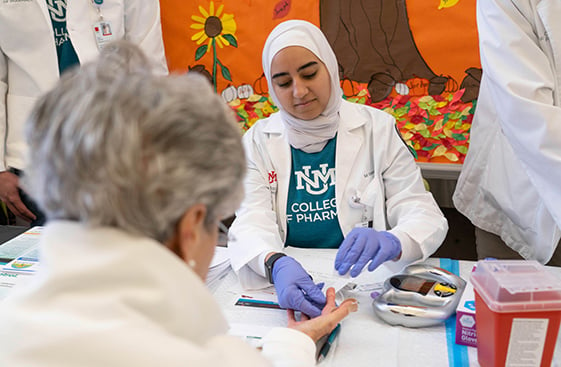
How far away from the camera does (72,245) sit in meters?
0.60

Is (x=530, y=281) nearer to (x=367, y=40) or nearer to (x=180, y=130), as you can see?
(x=180, y=130)

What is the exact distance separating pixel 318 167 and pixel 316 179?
42 mm

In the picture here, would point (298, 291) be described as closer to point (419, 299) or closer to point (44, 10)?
point (419, 299)

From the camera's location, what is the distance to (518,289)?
2.86 feet

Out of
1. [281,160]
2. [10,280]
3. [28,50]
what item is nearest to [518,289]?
[281,160]

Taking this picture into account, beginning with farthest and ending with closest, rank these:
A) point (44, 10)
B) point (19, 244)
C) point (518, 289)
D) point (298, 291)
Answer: point (44, 10) → point (19, 244) → point (298, 291) → point (518, 289)

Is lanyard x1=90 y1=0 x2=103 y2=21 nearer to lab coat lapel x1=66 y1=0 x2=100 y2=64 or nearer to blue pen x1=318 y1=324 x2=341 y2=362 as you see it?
lab coat lapel x1=66 y1=0 x2=100 y2=64

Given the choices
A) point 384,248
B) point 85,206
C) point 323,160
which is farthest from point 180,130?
point 323,160

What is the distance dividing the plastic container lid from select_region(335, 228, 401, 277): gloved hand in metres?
0.38

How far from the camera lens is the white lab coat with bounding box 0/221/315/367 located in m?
0.56

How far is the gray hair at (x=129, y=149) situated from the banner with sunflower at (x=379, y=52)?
6.09 feet

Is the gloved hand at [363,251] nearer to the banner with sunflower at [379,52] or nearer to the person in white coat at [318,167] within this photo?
the person in white coat at [318,167]

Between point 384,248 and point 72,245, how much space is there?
2.94ft

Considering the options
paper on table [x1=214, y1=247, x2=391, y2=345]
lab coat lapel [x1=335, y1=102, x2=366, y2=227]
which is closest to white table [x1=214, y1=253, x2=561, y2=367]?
paper on table [x1=214, y1=247, x2=391, y2=345]
